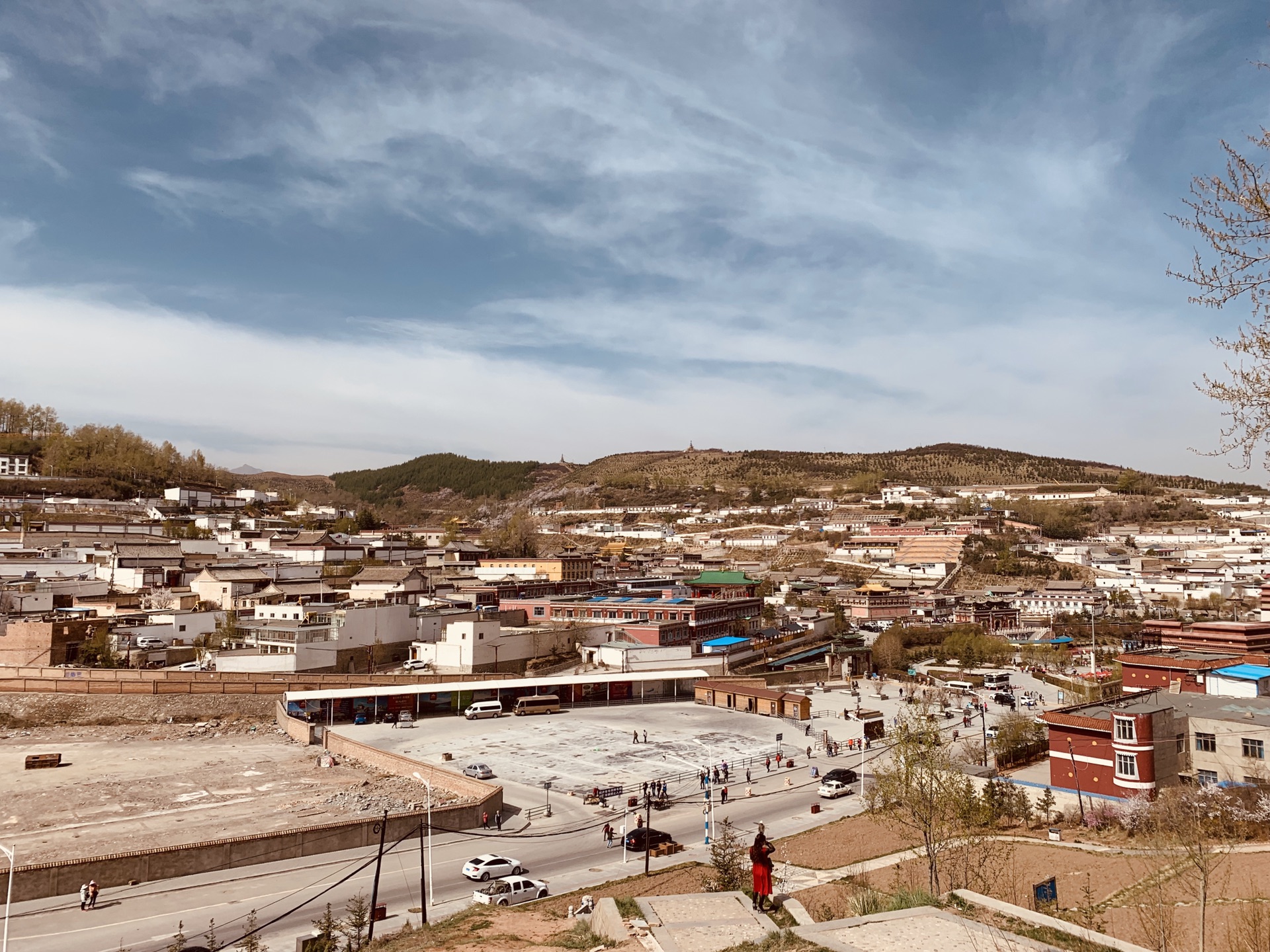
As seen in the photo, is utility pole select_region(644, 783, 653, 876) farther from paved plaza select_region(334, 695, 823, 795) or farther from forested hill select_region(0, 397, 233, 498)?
forested hill select_region(0, 397, 233, 498)

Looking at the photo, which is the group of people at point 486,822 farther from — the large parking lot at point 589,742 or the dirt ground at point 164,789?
the large parking lot at point 589,742

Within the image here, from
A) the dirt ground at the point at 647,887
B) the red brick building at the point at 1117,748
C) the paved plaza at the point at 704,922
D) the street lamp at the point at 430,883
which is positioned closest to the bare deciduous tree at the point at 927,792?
the dirt ground at the point at 647,887

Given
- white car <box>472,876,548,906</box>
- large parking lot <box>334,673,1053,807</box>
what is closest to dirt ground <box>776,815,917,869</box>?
white car <box>472,876,548,906</box>

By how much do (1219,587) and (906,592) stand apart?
83.4ft

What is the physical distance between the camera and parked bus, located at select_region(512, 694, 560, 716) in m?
36.2

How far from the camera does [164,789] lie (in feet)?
81.1

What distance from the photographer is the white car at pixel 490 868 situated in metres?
17.5

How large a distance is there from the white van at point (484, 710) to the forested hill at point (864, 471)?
11350 centimetres

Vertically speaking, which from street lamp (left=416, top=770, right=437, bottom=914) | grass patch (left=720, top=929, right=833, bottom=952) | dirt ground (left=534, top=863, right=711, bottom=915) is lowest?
street lamp (left=416, top=770, right=437, bottom=914)

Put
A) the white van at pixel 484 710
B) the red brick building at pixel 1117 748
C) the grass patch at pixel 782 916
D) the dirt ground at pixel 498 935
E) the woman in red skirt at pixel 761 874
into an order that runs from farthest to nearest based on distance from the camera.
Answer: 1. the white van at pixel 484 710
2. the red brick building at pixel 1117 748
3. the woman in red skirt at pixel 761 874
4. the dirt ground at pixel 498 935
5. the grass patch at pixel 782 916

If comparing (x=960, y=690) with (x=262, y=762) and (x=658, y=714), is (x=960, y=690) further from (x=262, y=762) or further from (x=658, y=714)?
(x=262, y=762)

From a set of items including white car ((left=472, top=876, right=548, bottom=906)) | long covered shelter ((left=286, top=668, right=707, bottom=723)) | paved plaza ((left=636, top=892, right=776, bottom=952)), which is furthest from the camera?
long covered shelter ((left=286, top=668, right=707, bottom=723))

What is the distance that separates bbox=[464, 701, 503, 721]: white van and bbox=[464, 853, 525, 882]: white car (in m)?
17.5

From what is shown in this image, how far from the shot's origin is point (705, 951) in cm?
867
